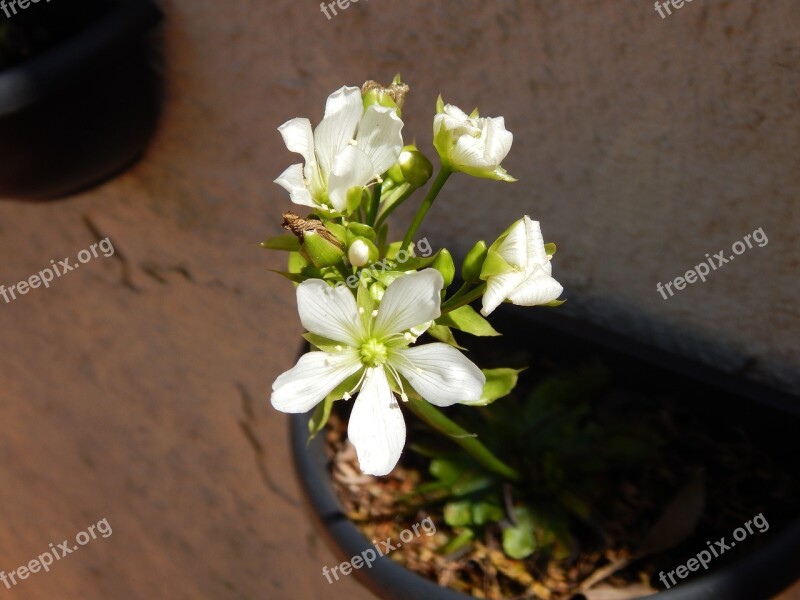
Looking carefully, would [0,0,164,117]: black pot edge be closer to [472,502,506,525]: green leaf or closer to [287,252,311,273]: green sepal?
[287,252,311,273]: green sepal

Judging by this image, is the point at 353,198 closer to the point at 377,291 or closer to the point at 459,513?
the point at 377,291

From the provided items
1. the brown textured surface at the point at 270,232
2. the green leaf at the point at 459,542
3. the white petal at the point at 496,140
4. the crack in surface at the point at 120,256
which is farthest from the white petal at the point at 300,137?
the crack in surface at the point at 120,256

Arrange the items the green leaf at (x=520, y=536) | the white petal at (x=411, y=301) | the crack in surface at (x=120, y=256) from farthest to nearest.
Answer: the crack in surface at (x=120, y=256) < the green leaf at (x=520, y=536) < the white petal at (x=411, y=301)

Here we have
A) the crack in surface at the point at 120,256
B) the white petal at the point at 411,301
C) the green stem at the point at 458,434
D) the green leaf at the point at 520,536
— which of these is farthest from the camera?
the crack in surface at the point at 120,256

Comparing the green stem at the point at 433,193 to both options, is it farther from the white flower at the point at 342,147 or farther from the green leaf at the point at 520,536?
the green leaf at the point at 520,536

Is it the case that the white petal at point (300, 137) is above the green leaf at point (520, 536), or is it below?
above

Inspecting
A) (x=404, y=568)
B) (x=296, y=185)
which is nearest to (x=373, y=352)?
(x=296, y=185)

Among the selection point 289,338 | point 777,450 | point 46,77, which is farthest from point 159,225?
point 777,450

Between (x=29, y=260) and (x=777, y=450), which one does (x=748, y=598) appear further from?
(x=29, y=260)
